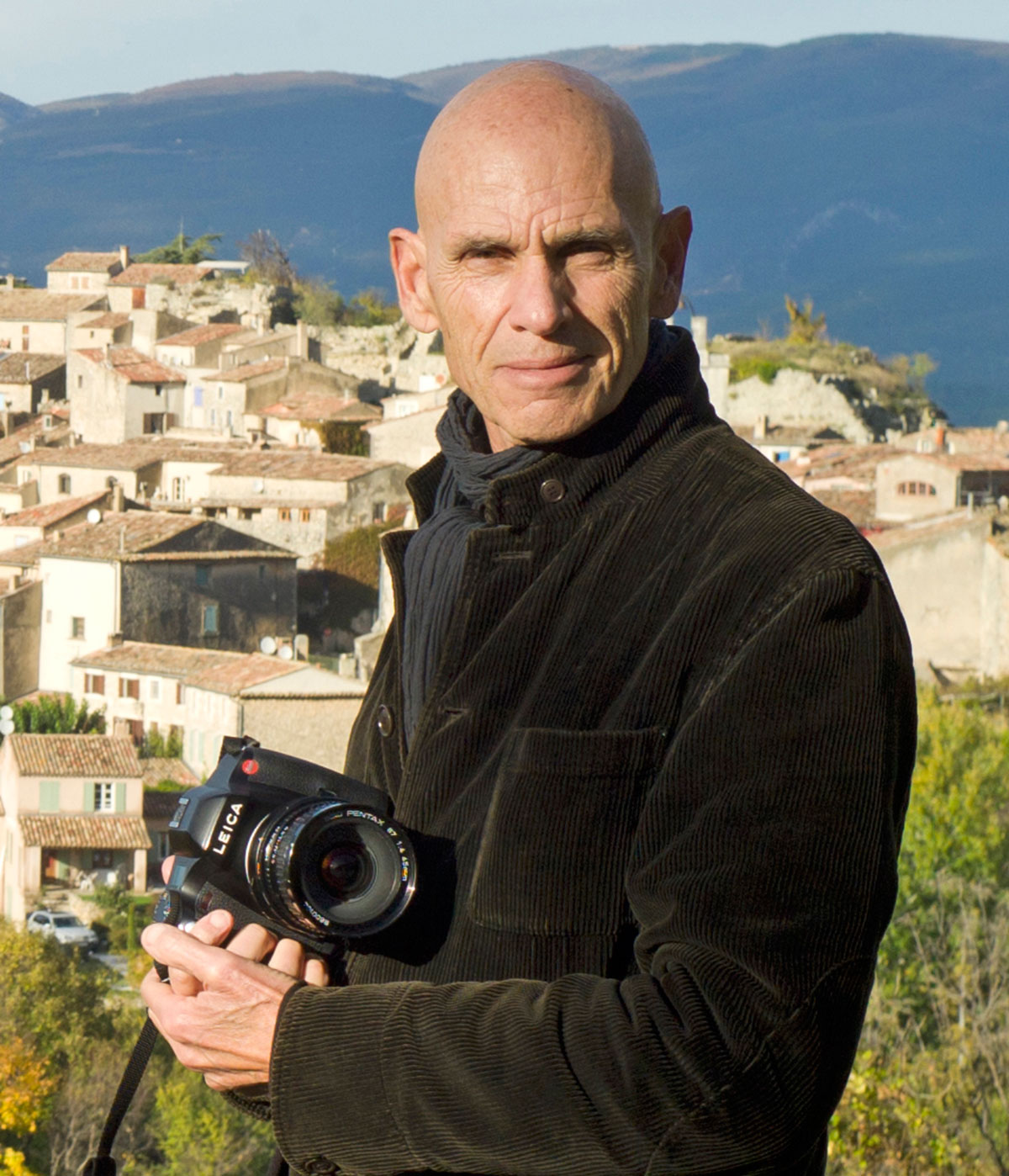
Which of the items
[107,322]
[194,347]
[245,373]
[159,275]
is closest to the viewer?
[245,373]

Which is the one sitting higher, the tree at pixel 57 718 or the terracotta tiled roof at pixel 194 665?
the terracotta tiled roof at pixel 194 665

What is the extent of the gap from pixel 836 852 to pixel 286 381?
4189 centimetres

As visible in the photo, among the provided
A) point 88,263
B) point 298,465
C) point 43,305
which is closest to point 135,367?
point 298,465

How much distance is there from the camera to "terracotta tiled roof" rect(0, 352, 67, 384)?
48.3m

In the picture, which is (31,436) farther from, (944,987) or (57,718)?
(944,987)

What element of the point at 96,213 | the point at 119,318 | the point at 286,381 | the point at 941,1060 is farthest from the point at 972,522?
the point at 96,213

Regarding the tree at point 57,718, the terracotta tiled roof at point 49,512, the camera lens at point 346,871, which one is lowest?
the tree at point 57,718

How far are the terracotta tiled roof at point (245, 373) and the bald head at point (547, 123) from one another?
4093 cm

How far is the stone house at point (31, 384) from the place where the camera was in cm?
4797

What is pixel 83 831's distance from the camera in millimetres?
23969

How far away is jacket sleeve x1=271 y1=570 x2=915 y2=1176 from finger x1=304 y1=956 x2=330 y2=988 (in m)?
0.14

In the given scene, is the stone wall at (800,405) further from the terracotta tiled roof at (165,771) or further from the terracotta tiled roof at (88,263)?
the terracotta tiled roof at (88,263)

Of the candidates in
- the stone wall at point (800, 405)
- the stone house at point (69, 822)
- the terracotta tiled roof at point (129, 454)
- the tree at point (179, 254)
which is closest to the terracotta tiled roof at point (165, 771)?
the stone house at point (69, 822)

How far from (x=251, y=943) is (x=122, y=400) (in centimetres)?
4251
